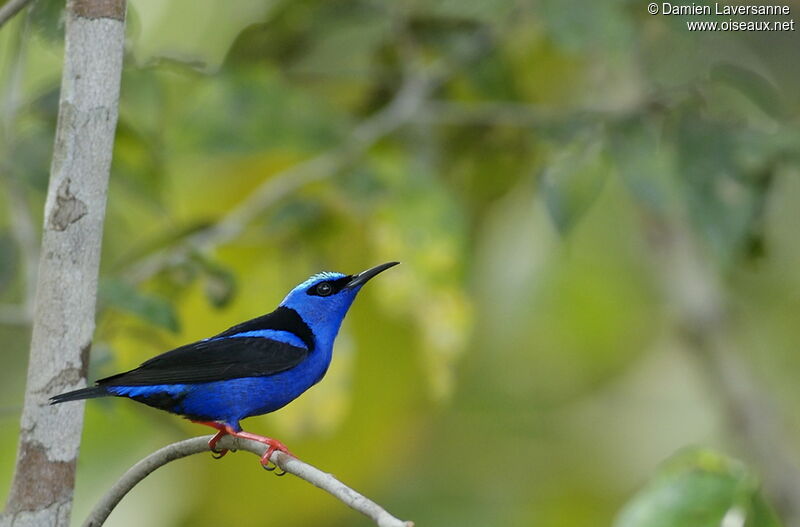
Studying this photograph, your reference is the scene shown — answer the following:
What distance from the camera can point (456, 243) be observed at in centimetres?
407

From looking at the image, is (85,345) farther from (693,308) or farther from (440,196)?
(693,308)

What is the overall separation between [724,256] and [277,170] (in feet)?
7.99

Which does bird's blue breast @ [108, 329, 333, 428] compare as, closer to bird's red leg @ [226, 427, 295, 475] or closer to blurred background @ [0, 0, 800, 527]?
bird's red leg @ [226, 427, 295, 475]

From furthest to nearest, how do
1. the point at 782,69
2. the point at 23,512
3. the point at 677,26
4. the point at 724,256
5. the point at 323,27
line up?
1. the point at 782,69
2. the point at 323,27
3. the point at 677,26
4. the point at 724,256
5. the point at 23,512

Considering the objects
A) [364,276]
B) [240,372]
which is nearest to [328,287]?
[364,276]

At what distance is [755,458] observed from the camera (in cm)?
529

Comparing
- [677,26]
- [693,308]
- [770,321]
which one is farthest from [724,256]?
[770,321]

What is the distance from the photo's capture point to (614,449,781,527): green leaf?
287 centimetres

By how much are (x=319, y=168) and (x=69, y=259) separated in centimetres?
240

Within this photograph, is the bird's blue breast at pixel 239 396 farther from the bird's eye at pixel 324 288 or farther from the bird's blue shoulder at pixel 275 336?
the bird's eye at pixel 324 288

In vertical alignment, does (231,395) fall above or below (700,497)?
above

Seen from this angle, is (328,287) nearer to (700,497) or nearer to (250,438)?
(250,438)

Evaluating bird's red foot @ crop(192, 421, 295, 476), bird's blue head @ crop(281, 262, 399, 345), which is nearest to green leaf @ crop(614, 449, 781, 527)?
bird's blue head @ crop(281, 262, 399, 345)

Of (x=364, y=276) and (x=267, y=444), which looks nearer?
(x=267, y=444)
